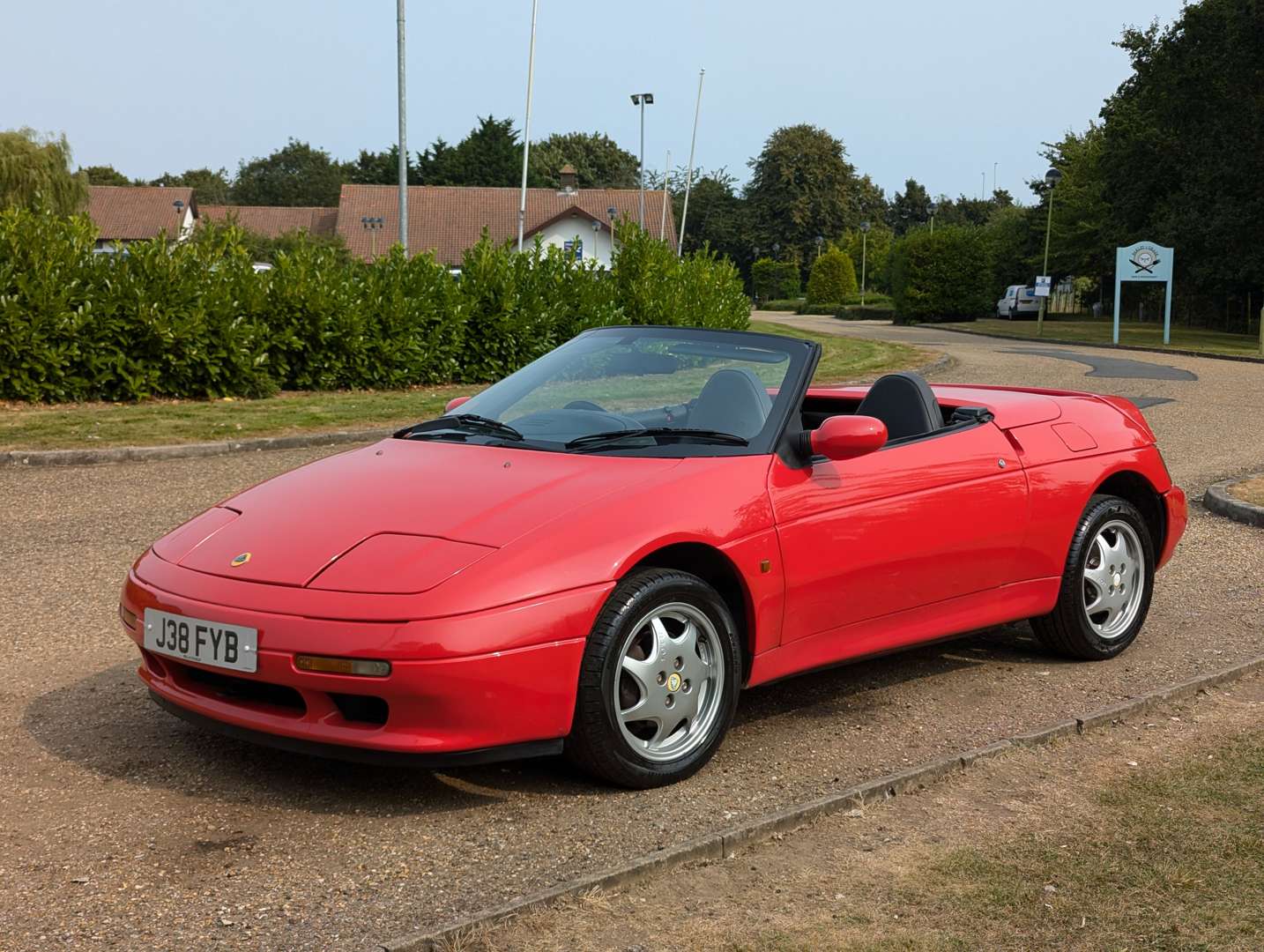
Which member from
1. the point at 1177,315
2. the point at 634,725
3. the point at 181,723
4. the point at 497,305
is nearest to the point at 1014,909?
the point at 634,725

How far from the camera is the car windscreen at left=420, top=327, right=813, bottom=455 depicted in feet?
16.1

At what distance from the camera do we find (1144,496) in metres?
6.30

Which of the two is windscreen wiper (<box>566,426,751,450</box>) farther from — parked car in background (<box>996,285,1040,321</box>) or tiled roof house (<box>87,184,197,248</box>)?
tiled roof house (<box>87,184,197,248</box>)

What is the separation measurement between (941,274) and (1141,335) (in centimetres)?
1193

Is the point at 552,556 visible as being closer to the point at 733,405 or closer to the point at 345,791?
the point at 345,791

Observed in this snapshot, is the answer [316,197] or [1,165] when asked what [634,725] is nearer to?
[1,165]

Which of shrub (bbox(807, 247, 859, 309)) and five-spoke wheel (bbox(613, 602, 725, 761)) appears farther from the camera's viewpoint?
shrub (bbox(807, 247, 859, 309))

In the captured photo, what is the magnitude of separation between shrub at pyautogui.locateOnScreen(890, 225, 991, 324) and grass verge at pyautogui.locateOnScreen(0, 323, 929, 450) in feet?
121

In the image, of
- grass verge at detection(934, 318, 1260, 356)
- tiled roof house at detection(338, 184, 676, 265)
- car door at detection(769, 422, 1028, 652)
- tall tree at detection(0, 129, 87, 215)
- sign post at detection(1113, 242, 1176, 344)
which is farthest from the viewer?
tiled roof house at detection(338, 184, 676, 265)

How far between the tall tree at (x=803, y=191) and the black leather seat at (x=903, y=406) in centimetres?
10600

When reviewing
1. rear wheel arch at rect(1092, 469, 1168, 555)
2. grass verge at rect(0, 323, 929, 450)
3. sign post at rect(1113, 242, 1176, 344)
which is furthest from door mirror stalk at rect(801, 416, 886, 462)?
sign post at rect(1113, 242, 1176, 344)

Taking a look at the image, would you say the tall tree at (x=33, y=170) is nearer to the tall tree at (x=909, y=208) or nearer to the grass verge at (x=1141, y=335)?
the grass verge at (x=1141, y=335)

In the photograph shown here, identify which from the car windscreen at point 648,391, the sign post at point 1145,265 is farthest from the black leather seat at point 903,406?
the sign post at point 1145,265

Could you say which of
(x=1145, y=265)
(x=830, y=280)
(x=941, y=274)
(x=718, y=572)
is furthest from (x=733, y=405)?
(x=830, y=280)
